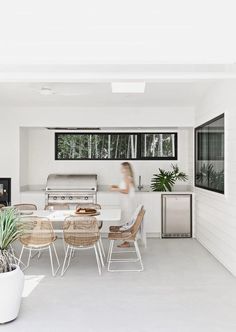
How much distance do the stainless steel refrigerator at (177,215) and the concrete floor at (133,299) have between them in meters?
1.81

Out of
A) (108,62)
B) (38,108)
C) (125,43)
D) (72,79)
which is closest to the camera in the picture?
(125,43)

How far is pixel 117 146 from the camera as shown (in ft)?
27.6

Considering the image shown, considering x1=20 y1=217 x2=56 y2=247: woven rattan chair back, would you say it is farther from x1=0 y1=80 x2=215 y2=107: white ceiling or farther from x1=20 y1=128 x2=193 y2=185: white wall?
x1=20 y1=128 x2=193 y2=185: white wall

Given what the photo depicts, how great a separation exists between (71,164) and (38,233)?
11.5 feet

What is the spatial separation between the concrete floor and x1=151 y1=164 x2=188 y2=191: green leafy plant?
89.0 inches

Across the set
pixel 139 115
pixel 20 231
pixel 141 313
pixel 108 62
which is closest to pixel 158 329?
pixel 141 313

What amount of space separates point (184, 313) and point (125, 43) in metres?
2.58

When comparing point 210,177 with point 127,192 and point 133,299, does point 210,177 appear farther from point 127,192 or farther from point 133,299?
point 133,299

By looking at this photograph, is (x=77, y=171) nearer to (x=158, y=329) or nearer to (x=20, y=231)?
(x=20, y=231)

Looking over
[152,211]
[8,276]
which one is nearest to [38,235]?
[8,276]

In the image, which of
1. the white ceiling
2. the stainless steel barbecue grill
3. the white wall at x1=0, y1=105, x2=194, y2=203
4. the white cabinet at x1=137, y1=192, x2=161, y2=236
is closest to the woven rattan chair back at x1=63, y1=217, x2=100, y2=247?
the white ceiling

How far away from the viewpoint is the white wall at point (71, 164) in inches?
328

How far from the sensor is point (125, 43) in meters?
3.18

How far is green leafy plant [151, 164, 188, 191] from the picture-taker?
776 centimetres
